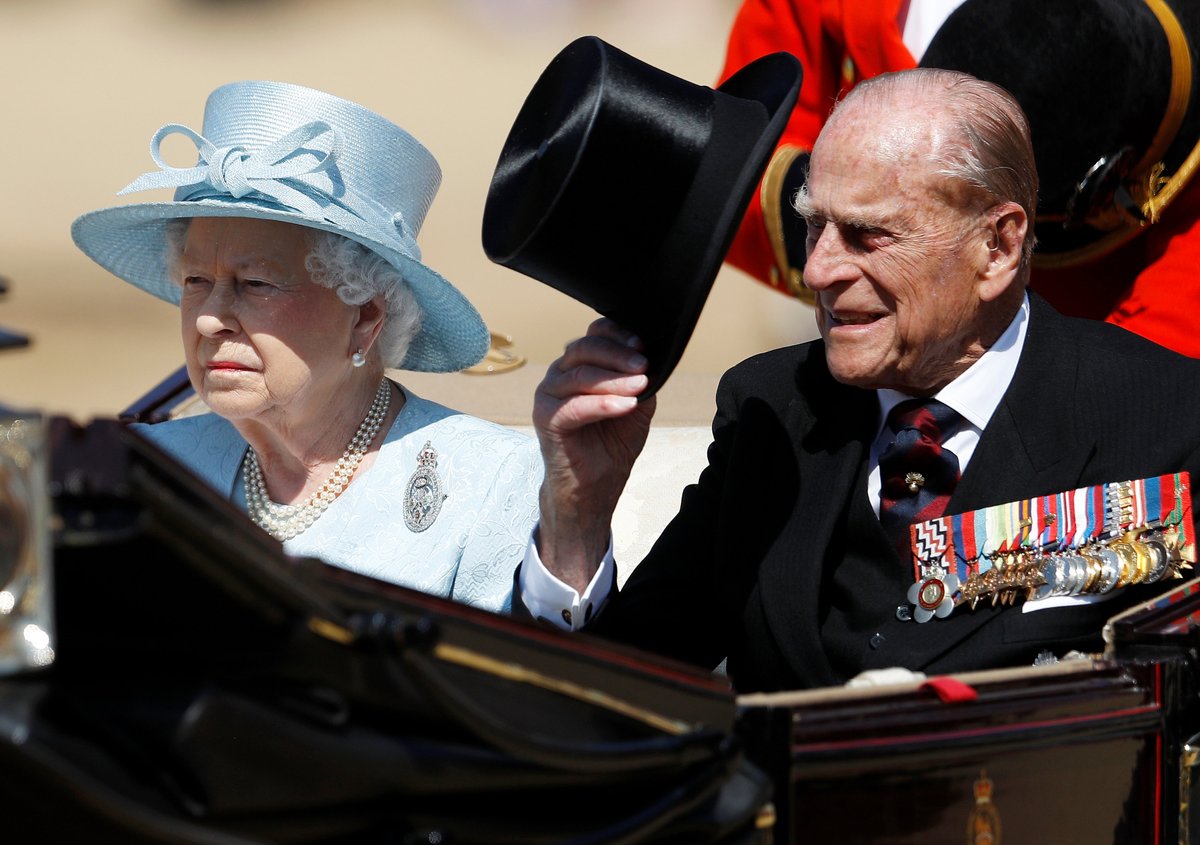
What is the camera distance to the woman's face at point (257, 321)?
7.89 feet

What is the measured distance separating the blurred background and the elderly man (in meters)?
4.23

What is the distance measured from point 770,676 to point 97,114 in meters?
8.42

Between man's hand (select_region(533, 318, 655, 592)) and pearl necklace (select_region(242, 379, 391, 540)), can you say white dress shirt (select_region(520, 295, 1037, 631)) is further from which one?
pearl necklace (select_region(242, 379, 391, 540))

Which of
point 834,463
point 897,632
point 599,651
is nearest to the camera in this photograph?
point 599,651

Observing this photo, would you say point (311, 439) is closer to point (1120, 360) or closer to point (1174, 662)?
point (1120, 360)

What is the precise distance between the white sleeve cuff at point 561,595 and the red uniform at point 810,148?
45.2 inches

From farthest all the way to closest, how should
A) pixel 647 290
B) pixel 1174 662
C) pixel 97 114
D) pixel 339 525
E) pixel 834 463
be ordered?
pixel 97 114 → pixel 339 525 → pixel 834 463 → pixel 647 290 → pixel 1174 662

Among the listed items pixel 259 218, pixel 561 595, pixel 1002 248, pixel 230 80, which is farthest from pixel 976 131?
pixel 230 80

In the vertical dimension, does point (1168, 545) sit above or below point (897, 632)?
above

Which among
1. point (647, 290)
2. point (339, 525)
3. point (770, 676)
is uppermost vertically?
point (647, 290)

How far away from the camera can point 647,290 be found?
6.09 ft

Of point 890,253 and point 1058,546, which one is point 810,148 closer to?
point 890,253

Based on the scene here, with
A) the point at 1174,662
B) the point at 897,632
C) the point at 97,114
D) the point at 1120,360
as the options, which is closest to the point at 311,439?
the point at 897,632

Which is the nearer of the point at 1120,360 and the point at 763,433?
the point at 1120,360
